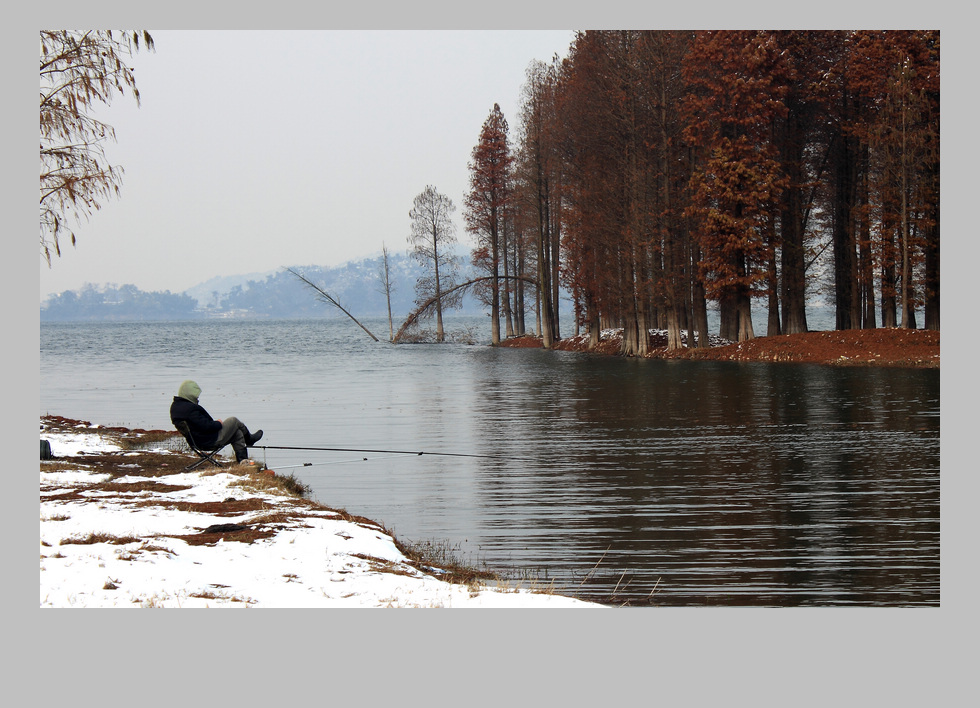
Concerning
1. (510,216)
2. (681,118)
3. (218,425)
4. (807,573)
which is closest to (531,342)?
(510,216)

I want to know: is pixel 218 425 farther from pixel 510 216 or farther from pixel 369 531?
pixel 510 216

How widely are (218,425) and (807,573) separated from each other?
7.53m

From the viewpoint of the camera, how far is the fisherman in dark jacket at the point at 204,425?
10906 millimetres

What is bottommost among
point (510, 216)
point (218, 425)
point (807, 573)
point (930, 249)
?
point (807, 573)

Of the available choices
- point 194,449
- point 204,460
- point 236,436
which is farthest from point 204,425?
point 236,436

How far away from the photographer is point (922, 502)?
10062mm

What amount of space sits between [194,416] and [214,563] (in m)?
4.44

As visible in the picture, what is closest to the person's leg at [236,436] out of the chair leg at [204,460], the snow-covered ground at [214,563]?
the chair leg at [204,460]

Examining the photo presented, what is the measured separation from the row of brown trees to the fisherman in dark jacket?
2671 centimetres

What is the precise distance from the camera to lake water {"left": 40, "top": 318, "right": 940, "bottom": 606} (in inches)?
303

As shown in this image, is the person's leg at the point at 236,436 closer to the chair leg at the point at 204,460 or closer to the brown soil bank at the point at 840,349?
the chair leg at the point at 204,460

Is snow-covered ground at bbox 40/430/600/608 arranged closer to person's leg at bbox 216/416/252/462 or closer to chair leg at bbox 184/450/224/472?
chair leg at bbox 184/450/224/472

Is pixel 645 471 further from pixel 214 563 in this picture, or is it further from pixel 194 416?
A: pixel 214 563

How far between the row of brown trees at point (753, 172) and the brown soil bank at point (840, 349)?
47.1 inches
